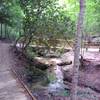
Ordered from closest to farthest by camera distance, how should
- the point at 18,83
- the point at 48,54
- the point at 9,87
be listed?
the point at 9,87
the point at 18,83
the point at 48,54

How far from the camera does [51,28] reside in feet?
53.7

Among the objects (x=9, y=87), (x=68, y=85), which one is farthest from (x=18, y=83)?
(x=68, y=85)

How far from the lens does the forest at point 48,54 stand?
1119 cm

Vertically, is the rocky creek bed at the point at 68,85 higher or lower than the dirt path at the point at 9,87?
lower

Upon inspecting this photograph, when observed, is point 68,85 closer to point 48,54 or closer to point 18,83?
point 18,83

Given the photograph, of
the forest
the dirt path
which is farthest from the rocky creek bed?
the dirt path

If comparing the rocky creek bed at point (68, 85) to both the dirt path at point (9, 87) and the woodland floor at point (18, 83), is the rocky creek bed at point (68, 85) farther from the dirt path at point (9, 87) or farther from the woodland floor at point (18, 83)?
the dirt path at point (9, 87)

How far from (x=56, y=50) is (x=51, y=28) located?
387 cm

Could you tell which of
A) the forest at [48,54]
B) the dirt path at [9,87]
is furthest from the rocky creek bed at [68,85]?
the dirt path at [9,87]

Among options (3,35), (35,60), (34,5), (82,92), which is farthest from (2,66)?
(3,35)

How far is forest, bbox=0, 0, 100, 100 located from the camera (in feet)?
36.7

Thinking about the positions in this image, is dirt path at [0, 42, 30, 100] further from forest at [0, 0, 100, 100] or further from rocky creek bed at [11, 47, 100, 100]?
rocky creek bed at [11, 47, 100, 100]

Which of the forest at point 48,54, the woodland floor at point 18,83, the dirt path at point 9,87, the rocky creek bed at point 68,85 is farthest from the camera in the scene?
the forest at point 48,54

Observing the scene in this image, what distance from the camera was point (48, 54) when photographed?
19234 mm
